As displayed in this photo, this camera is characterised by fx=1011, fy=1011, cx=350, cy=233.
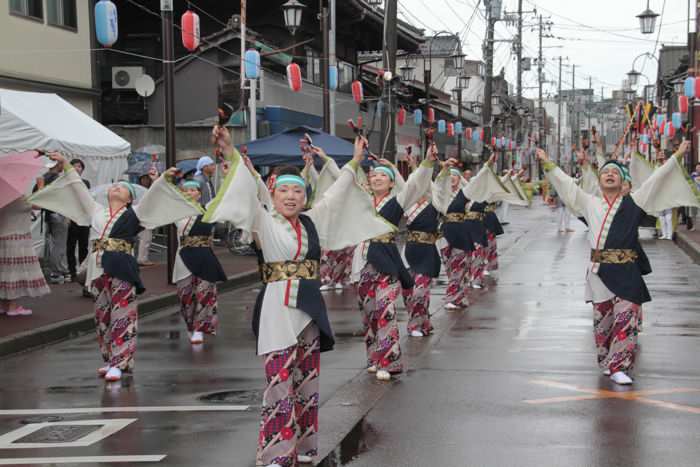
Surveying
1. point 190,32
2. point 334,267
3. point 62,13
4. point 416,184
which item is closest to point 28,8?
point 62,13

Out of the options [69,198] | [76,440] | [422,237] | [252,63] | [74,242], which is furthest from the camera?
[252,63]

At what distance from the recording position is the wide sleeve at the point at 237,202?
19.1ft

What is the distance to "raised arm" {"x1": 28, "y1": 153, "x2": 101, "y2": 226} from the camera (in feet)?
30.8

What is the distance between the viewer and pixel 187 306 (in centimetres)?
1153

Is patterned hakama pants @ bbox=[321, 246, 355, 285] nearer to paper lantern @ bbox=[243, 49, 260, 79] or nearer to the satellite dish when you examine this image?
paper lantern @ bbox=[243, 49, 260, 79]

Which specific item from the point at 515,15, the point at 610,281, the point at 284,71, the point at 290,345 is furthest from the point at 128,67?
the point at 515,15

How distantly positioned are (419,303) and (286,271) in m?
5.17

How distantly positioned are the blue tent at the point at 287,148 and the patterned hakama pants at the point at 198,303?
851cm

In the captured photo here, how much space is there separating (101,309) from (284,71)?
23114mm

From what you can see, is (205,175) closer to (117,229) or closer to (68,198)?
(68,198)

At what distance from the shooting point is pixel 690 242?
24156 millimetres

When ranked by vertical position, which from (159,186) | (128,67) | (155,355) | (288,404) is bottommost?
(155,355)

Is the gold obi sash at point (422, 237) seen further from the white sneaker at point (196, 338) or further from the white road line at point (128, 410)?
the white road line at point (128, 410)

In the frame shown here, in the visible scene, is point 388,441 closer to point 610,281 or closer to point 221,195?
point 221,195
